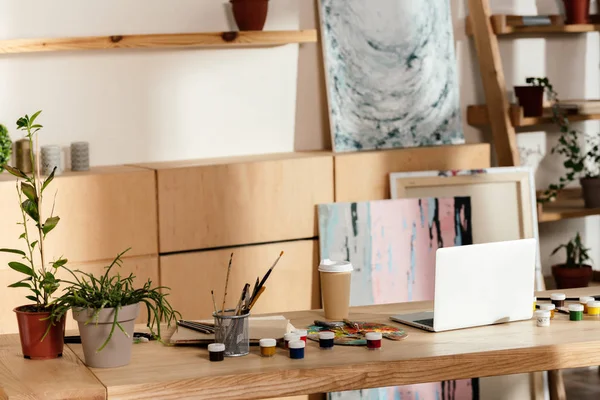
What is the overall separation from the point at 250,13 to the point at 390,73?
2.52 feet

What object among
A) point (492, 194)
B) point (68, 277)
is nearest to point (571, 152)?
point (492, 194)

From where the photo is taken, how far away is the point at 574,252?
5074mm

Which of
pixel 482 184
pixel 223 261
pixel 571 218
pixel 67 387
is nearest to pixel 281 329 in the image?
pixel 67 387

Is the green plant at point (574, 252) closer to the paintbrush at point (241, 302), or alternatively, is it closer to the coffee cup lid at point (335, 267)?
the coffee cup lid at point (335, 267)

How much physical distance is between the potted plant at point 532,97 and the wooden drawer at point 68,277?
2.05m

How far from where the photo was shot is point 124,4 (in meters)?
4.23

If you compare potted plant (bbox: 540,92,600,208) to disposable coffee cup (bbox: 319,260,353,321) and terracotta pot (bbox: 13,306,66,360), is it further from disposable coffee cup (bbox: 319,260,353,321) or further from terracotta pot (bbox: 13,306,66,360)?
terracotta pot (bbox: 13,306,66,360)

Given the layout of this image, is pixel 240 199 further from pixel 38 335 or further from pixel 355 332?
pixel 38 335

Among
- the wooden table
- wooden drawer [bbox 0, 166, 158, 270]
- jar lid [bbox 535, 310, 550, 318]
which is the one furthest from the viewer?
wooden drawer [bbox 0, 166, 158, 270]

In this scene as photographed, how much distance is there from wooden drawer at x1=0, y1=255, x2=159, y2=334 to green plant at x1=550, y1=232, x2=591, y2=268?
86.2 inches

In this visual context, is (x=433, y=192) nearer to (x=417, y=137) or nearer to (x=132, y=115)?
(x=417, y=137)

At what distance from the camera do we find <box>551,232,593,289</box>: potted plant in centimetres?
492

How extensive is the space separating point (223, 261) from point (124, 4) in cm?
118

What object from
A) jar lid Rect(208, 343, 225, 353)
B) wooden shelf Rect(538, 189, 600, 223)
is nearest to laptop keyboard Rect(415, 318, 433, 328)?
jar lid Rect(208, 343, 225, 353)
